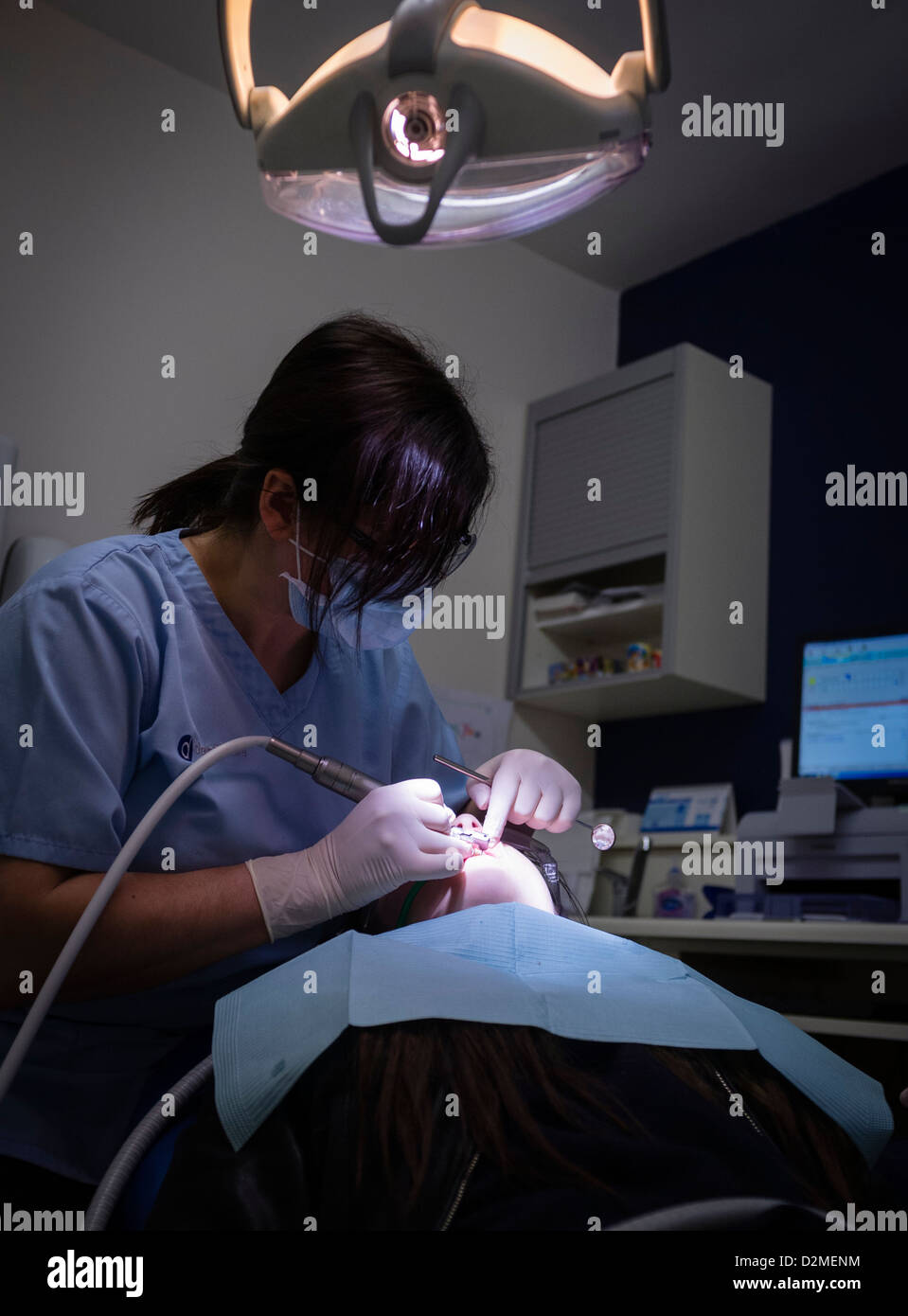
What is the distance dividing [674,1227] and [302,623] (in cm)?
78

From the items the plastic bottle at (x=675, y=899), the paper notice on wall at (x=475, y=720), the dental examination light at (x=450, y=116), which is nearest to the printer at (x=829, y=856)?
the plastic bottle at (x=675, y=899)

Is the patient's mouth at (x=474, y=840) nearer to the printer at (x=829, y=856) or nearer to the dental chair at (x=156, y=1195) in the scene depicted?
the dental chair at (x=156, y=1195)

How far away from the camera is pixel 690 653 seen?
109 inches

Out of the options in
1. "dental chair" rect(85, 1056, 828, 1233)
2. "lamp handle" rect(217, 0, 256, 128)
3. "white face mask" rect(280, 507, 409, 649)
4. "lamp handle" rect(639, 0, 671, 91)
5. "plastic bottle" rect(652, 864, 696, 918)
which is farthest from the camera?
"plastic bottle" rect(652, 864, 696, 918)

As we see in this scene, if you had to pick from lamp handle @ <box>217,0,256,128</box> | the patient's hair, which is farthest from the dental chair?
lamp handle @ <box>217,0,256,128</box>

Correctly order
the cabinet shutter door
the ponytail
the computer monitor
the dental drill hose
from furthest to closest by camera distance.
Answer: the cabinet shutter door → the computer monitor → the ponytail → the dental drill hose

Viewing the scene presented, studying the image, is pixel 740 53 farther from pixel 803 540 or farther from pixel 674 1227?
pixel 674 1227

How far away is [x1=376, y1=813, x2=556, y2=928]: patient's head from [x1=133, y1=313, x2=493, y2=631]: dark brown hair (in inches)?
11.3

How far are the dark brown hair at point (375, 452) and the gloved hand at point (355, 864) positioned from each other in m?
0.25

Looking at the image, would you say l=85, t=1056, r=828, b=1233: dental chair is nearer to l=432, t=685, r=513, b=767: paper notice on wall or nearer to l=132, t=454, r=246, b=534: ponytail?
l=132, t=454, r=246, b=534: ponytail

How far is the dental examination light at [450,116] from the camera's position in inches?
36.6

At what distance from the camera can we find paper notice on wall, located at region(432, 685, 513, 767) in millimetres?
2951

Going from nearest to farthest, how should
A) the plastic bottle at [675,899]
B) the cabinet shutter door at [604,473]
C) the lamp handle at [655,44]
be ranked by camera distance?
the lamp handle at [655,44]
the plastic bottle at [675,899]
the cabinet shutter door at [604,473]
